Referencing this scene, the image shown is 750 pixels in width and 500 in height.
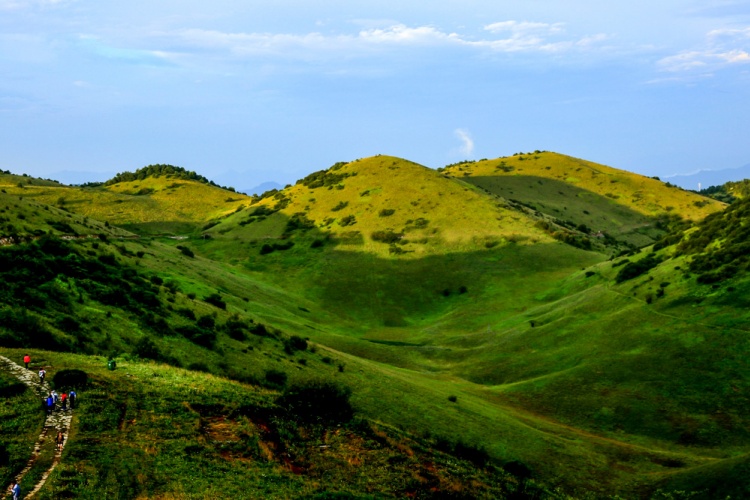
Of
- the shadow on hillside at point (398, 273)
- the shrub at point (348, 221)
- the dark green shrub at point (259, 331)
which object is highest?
the shrub at point (348, 221)

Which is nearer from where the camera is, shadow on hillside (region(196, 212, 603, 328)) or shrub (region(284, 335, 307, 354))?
shrub (region(284, 335, 307, 354))

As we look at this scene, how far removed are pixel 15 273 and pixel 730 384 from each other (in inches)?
2376

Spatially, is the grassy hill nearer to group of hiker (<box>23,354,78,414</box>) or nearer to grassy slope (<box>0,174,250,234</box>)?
grassy slope (<box>0,174,250,234</box>)

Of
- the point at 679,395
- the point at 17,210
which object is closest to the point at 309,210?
the point at 17,210

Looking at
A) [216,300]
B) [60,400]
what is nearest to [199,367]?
[60,400]

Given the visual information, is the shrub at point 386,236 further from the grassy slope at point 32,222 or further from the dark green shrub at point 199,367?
the dark green shrub at point 199,367

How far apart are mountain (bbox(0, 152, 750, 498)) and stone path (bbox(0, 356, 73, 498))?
0.44 m

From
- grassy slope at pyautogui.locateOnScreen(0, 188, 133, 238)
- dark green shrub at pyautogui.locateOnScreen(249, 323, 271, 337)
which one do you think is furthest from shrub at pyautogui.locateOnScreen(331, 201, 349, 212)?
dark green shrub at pyautogui.locateOnScreen(249, 323, 271, 337)

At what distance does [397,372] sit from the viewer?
6519 centimetres

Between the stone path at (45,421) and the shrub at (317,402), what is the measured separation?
521 inches

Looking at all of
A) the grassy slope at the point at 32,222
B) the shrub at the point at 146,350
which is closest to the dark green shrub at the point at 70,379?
the shrub at the point at 146,350

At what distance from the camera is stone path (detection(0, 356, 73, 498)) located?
79.3ft

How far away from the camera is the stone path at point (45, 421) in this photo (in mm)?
24169

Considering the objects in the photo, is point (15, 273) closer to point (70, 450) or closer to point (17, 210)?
point (70, 450)
